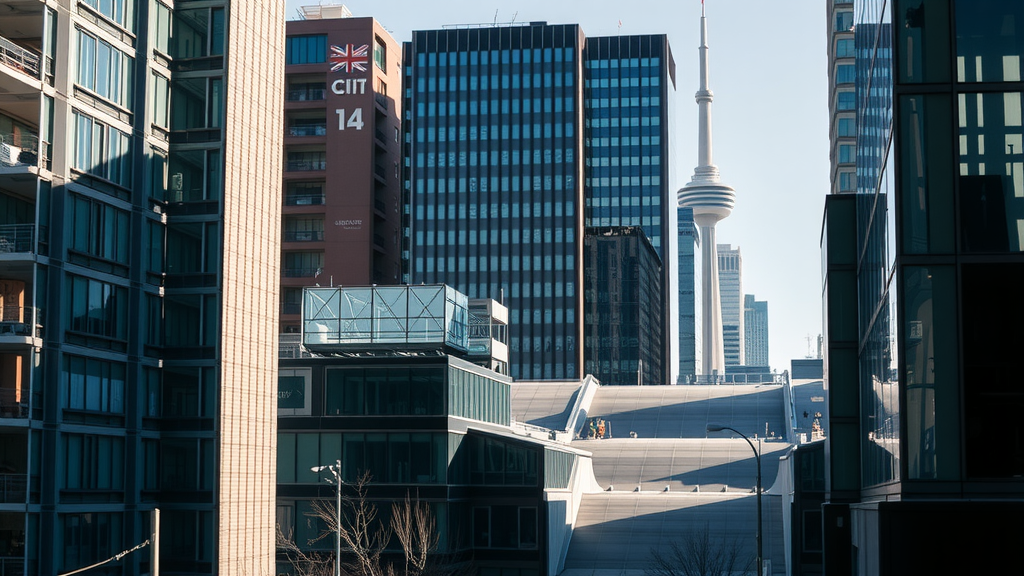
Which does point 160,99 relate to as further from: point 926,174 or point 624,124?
point 624,124

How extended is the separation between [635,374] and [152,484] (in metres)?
147

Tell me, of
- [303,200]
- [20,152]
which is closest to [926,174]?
[20,152]

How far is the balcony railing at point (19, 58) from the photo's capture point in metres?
41.1

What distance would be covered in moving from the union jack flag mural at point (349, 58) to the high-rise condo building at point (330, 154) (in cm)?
9

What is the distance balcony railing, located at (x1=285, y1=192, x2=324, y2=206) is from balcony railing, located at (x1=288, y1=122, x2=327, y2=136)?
5.59 m

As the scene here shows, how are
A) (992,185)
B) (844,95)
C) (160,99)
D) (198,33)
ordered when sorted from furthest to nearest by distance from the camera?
(844,95), (198,33), (160,99), (992,185)

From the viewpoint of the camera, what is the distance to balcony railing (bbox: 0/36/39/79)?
4109 cm

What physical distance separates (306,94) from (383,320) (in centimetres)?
5523

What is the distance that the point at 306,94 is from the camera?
117 meters

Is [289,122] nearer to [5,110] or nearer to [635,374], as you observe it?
[5,110]

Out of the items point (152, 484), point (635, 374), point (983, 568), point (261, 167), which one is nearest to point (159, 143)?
point (261, 167)

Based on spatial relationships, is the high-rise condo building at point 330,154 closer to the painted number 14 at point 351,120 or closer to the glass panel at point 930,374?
the painted number 14 at point 351,120

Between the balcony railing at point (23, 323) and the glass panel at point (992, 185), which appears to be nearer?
the glass panel at point (992, 185)

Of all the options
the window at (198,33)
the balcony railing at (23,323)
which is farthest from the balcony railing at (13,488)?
the window at (198,33)
